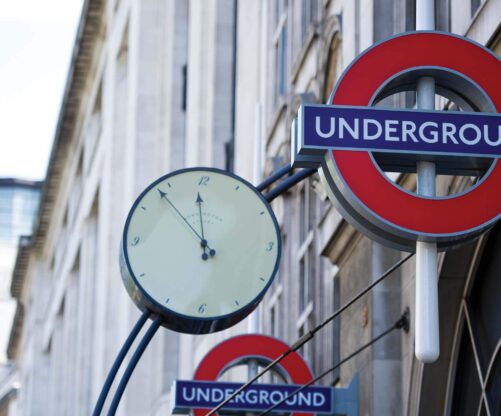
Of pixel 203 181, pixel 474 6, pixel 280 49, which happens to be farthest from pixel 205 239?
pixel 280 49

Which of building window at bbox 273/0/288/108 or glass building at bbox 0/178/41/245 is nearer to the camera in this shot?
building window at bbox 273/0/288/108

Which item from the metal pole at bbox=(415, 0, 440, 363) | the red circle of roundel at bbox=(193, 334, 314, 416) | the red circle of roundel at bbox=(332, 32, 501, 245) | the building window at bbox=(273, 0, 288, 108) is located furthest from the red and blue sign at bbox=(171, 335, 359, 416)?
the building window at bbox=(273, 0, 288, 108)

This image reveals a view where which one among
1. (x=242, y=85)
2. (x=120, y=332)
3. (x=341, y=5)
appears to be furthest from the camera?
(x=120, y=332)

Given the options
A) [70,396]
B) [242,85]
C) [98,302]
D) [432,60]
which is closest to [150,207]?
[432,60]

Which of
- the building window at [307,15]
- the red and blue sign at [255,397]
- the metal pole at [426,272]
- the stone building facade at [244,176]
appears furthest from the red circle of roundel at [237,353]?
the metal pole at [426,272]

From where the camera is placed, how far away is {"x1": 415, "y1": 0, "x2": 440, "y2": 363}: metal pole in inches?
372

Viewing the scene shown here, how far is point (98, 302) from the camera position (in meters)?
52.0

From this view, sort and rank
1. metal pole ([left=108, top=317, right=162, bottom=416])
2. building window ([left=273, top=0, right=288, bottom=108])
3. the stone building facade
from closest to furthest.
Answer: metal pole ([left=108, top=317, right=162, bottom=416])
the stone building facade
building window ([left=273, top=0, right=288, bottom=108])

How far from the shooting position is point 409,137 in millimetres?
10188

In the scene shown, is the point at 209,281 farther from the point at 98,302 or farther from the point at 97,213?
the point at 97,213

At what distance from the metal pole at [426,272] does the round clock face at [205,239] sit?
2988mm

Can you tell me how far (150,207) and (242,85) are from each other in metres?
20.2

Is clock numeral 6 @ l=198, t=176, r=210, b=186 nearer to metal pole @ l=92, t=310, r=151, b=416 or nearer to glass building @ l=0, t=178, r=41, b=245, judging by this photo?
metal pole @ l=92, t=310, r=151, b=416

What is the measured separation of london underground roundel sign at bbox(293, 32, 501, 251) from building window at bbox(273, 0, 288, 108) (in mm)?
16919
